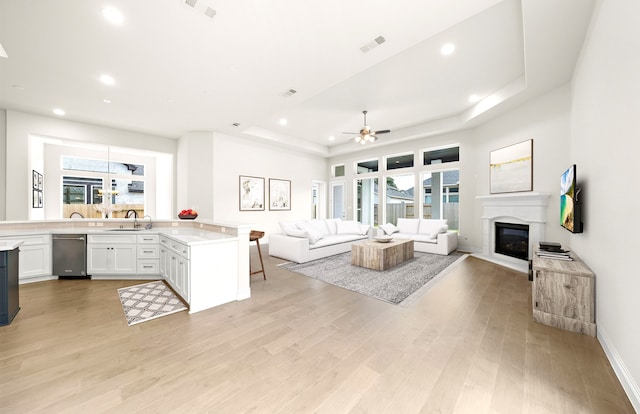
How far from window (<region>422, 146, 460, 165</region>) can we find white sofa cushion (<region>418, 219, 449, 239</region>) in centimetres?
192

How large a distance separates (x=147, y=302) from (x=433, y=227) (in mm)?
6470

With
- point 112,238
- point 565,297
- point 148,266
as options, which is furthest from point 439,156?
point 112,238

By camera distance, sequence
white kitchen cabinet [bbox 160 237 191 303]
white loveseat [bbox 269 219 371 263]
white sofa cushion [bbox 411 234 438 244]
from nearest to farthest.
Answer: white kitchen cabinet [bbox 160 237 191 303], white loveseat [bbox 269 219 371 263], white sofa cushion [bbox 411 234 438 244]

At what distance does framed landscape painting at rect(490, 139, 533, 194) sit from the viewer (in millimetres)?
4906

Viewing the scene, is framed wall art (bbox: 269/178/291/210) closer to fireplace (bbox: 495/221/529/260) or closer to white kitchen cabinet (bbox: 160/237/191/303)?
white kitchen cabinet (bbox: 160/237/191/303)

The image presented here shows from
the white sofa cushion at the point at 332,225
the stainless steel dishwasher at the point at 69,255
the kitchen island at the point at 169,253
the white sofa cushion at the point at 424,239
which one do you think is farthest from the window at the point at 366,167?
the stainless steel dishwasher at the point at 69,255

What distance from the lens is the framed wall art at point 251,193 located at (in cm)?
725

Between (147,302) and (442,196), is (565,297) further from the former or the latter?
(442,196)

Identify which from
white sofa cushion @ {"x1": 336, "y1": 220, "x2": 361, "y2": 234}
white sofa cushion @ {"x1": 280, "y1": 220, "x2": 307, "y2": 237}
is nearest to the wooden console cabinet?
white sofa cushion @ {"x1": 280, "y1": 220, "x2": 307, "y2": 237}

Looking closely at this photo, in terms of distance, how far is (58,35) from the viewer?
2.73m

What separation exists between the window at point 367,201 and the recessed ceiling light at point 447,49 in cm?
546

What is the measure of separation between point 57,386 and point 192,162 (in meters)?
5.58

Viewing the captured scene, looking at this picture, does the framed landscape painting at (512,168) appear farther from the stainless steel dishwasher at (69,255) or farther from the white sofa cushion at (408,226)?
the stainless steel dishwasher at (69,255)

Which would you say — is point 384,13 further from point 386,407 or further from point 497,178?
point 497,178
